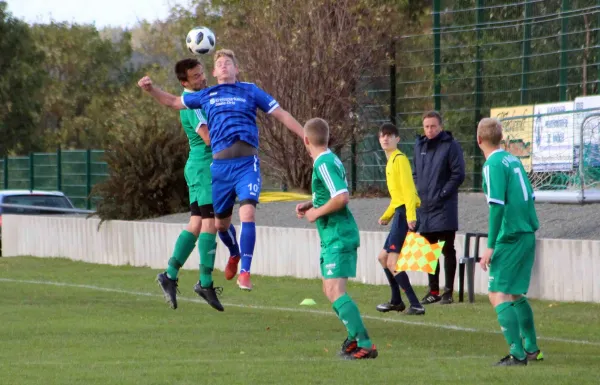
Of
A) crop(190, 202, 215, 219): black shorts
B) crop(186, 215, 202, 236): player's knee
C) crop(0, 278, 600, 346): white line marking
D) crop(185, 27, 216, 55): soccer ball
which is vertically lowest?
crop(0, 278, 600, 346): white line marking

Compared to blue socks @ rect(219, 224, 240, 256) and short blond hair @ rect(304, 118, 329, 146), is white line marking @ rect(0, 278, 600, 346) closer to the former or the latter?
blue socks @ rect(219, 224, 240, 256)

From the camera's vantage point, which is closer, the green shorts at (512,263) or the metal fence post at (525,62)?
the green shorts at (512,263)

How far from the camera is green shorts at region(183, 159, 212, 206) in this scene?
12.9 meters

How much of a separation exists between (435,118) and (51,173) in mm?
23329

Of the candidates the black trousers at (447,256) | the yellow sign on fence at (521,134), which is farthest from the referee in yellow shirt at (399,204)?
the yellow sign on fence at (521,134)

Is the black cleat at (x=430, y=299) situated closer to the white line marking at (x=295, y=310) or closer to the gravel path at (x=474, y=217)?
the white line marking at (x=295, y=310)

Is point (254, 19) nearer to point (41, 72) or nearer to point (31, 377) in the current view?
point (31, 377)

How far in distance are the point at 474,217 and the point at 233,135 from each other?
8680mm

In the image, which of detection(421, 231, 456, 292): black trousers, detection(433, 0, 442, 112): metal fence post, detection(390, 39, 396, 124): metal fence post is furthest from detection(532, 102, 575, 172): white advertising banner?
detection(390, 39, 396, 124): metal fence post

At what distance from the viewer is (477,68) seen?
1046 inches

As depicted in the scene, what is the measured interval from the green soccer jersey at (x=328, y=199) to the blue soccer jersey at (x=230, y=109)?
7.93 feet

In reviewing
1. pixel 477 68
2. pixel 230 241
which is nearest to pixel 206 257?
pixel 230 241

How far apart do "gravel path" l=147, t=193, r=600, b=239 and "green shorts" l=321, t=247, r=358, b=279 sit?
753cm

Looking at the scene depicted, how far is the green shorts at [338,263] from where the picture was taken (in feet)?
32.3
